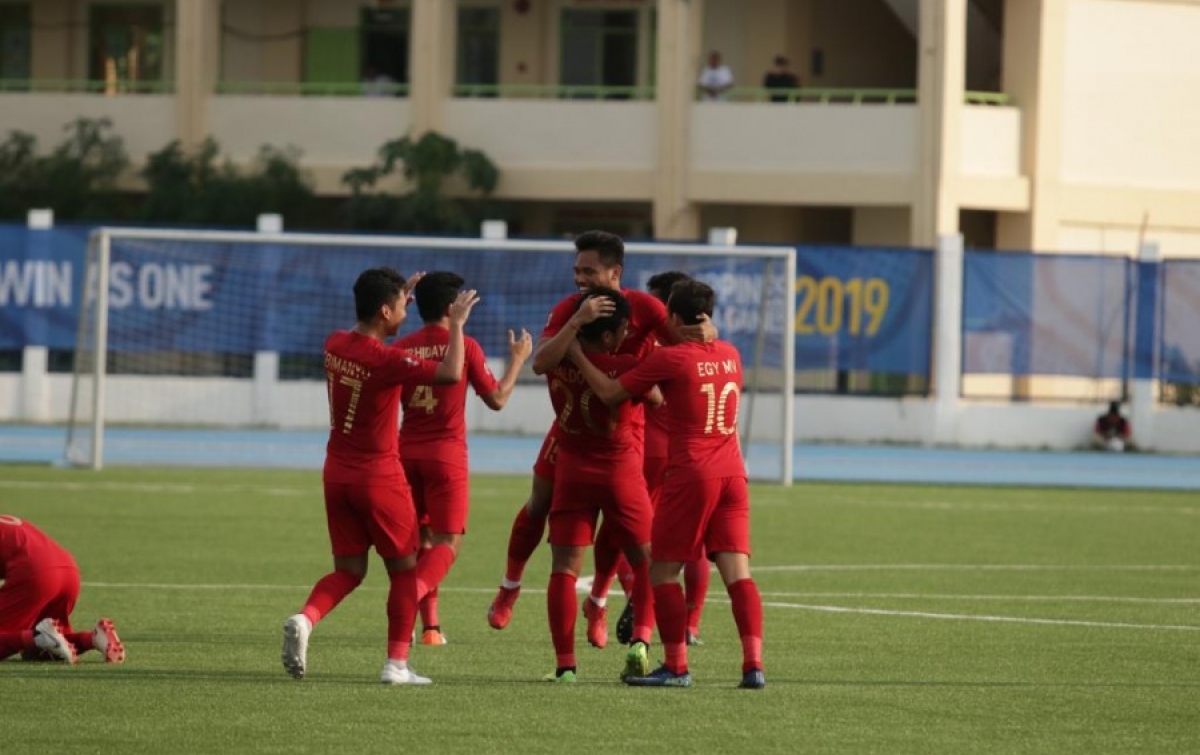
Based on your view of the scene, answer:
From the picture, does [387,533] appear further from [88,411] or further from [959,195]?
[959,195]

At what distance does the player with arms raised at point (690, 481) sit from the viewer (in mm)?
10617

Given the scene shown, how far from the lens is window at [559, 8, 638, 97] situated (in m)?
45.3

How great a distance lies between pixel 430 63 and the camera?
4306 cm

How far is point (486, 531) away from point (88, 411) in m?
10.7

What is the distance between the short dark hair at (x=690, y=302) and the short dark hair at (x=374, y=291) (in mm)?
1226

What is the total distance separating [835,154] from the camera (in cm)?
4022

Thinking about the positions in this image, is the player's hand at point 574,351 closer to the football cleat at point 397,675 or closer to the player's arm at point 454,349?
the player's arm at point 454,349

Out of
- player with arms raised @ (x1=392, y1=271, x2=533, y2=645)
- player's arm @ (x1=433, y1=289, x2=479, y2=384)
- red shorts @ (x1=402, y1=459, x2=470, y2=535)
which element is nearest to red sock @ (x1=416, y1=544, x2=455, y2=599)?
player with arms raised @ (x1=392, y1=271, x2=533, y2=645)

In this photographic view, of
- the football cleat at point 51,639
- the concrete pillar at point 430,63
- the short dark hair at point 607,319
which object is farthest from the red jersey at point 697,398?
the concrete pillar at point 430,63

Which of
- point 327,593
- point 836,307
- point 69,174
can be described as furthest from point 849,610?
point 69,174

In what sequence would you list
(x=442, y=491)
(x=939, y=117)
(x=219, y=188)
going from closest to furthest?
(x=442, y=491), (x=939, y=117), (x=219, y=188)

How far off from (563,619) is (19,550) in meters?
2.59

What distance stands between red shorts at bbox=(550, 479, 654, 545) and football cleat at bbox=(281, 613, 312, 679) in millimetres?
1312

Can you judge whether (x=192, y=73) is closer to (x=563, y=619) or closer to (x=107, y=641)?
(x=107, y=641)
